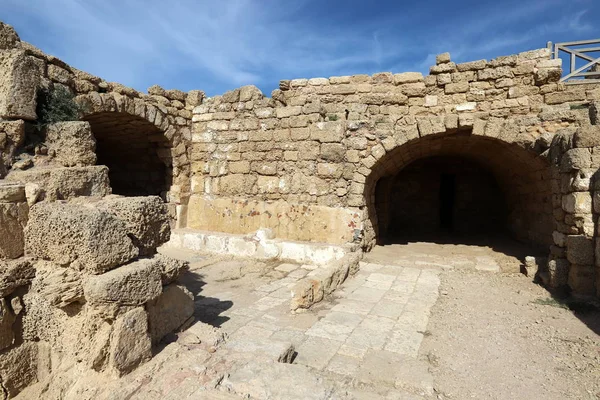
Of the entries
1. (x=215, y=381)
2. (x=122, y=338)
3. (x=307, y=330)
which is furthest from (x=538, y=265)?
(x=122, y=338)

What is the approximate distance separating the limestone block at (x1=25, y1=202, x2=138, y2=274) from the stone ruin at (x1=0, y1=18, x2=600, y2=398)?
1cm

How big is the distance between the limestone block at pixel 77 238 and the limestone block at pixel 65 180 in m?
0.21

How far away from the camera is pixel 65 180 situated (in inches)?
104

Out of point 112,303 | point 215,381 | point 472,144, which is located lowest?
point 215,381

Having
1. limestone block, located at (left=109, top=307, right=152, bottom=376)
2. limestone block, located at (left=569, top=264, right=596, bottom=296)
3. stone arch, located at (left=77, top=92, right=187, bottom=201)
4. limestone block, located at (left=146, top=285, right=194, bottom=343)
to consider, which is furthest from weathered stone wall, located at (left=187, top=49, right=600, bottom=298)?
limestone block, located at (left=109, top=307, right=152, bottom=376)

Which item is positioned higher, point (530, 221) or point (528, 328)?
point (530, 221)

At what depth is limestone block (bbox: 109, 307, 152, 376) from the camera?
7.08ft

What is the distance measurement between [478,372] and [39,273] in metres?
3.42

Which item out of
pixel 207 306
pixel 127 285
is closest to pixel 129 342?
pixel 127 285

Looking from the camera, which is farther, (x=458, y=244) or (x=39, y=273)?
(x=458, y=244)

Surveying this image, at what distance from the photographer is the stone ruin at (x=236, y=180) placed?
2283mm

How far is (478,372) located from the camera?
9.78ft

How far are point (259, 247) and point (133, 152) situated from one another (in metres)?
4.57

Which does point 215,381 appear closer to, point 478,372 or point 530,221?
point 478,372
